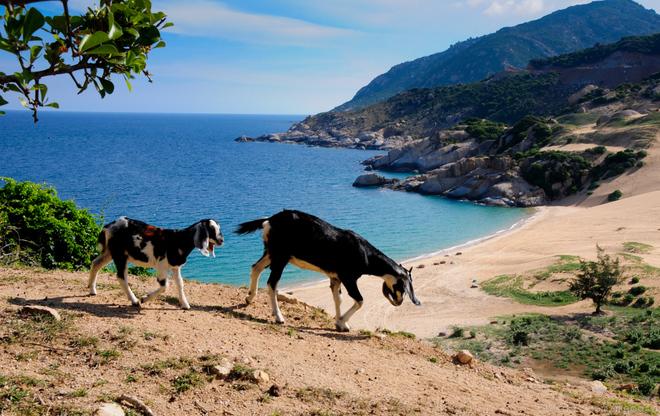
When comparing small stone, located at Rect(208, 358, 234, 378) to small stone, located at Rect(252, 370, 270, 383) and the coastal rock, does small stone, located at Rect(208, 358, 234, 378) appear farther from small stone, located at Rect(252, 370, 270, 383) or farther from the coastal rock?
the coastal rock

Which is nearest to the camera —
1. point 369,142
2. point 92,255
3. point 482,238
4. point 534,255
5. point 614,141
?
point 92,255

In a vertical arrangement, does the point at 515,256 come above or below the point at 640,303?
below

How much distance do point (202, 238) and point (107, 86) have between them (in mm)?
5584

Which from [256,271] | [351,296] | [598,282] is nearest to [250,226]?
[256,271]

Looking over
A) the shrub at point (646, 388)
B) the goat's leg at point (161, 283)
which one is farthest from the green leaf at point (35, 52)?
the shrub at point (646, 388)

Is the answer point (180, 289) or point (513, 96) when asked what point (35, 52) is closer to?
point (180, 289)

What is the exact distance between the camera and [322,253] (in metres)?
11.1

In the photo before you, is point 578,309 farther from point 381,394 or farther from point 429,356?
point 381,394

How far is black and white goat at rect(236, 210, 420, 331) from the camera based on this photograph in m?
11.1

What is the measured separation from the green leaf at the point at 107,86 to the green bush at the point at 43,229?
478 inches

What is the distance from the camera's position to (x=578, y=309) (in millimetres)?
25203

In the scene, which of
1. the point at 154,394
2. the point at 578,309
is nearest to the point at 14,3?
the point at 154,394

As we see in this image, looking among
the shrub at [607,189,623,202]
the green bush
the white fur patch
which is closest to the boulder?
the white fur patch

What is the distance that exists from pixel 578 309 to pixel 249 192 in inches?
2234
